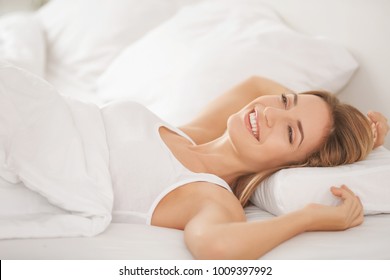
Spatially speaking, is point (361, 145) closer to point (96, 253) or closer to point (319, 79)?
point (319, 79)

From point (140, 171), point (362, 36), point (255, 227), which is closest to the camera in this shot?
point (255, 227)

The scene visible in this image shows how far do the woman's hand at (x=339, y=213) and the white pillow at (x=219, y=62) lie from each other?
0.66 m

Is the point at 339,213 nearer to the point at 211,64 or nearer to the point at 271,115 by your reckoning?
the point at 271,115

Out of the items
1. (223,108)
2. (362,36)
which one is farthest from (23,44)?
(362,36)

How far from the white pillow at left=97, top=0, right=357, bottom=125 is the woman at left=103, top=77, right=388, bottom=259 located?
30 centimetres

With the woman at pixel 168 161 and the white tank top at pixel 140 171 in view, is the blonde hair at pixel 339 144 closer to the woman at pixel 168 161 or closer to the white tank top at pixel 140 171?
the woman at pixel 168 161

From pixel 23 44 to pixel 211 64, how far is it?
3.10 feet

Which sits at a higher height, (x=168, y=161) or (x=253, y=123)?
(x=253, y=123)

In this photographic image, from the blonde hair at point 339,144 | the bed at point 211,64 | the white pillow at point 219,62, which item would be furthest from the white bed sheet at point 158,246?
the white pillow at point 219,62

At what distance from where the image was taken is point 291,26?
7.25 feet

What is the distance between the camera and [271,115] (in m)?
1.42

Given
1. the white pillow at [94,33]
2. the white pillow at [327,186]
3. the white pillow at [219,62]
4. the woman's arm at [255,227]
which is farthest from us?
the white pillow at [94,33]

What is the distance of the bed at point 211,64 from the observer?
3.87 ft

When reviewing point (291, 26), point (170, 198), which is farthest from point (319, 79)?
point (170, 198)
